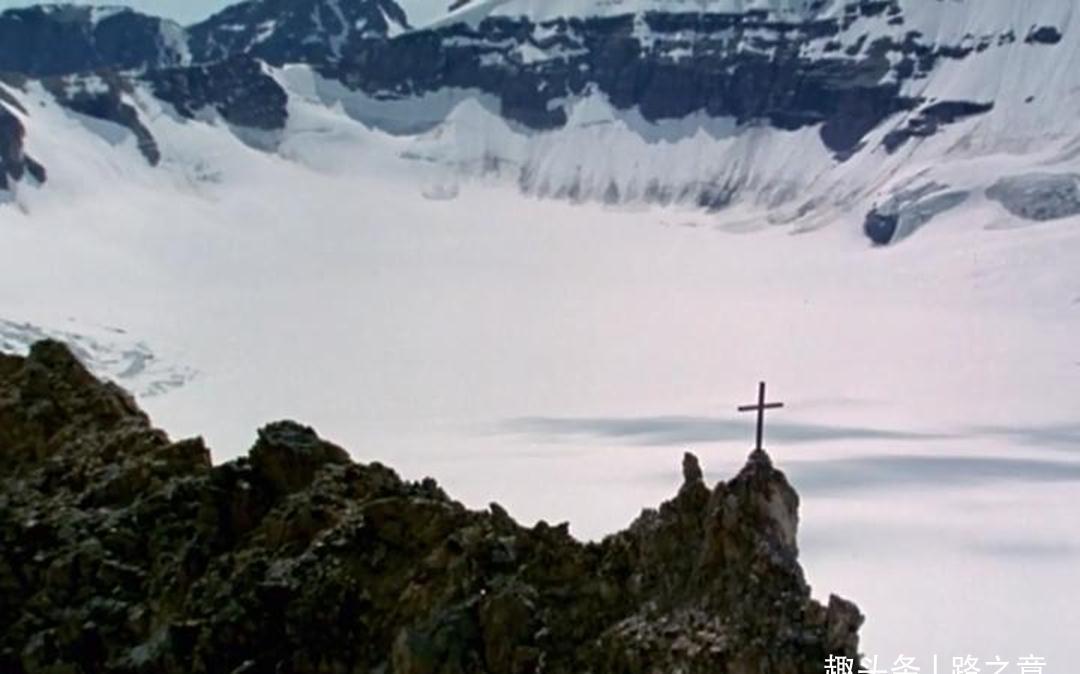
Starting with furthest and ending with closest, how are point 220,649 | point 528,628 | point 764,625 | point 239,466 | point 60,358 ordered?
point 60,358 < point 239,466 < point 220,649 < point 528,628 < point 764,625

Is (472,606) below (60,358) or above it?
below

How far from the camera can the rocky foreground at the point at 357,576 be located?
52.9 ft

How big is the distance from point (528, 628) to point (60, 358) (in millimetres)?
10252

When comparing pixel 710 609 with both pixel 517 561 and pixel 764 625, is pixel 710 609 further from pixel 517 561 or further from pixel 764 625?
pixel 517 561

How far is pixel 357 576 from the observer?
60.2 ft

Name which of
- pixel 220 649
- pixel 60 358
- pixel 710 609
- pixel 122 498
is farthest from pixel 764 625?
pixel 60 358

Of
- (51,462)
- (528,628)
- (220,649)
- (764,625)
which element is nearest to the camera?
(764,625)

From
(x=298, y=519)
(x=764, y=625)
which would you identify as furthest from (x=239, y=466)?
(x=764, y=625)

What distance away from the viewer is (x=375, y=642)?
18000 millimetres

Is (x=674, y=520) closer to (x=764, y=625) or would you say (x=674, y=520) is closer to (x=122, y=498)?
(x=764, y=625)

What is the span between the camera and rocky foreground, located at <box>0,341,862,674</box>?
16125 millimetres

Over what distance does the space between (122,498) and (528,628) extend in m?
6.22

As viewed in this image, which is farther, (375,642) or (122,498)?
(122,498)

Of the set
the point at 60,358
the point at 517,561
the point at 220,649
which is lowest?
the point at 220,649
